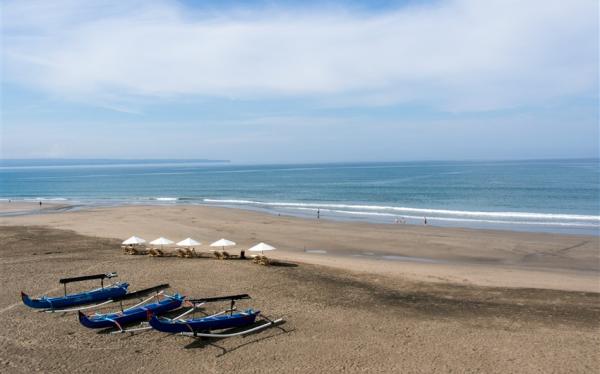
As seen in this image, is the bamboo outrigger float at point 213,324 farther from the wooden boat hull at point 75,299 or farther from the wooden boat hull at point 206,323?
the wooden boat hull at point 75,299

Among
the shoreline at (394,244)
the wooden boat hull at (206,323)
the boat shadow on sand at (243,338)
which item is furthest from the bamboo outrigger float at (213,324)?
the shoreline at (394,244)

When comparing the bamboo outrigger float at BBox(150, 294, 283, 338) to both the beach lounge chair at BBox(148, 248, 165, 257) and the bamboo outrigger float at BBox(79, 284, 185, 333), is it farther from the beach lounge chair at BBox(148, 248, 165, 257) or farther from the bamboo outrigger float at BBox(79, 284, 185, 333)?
the beach lounge chair at BBox(148, 248, 165, 257)

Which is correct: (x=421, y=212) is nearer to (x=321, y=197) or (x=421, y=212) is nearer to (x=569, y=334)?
(x=321, y=197)

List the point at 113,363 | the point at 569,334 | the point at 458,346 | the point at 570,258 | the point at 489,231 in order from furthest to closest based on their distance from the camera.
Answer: the point at 489,231
the point at 570,258
the point at 569,334
the point at 458,346
the point at 113,363

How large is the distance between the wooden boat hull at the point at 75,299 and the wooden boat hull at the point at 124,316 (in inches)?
83.5

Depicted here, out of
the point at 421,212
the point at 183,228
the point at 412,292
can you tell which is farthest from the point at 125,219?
the point at 412,292

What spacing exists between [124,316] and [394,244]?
721 inches

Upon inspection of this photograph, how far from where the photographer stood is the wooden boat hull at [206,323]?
1319 centimetres

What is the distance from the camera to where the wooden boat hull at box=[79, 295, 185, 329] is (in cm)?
1373

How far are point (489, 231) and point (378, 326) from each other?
21.7 metres

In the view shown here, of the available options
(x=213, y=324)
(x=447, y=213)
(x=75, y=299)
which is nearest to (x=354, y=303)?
(x=213, y=324)

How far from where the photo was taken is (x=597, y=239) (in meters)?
29.2

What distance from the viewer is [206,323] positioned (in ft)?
44.3

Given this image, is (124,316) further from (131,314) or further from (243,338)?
(243,338)
